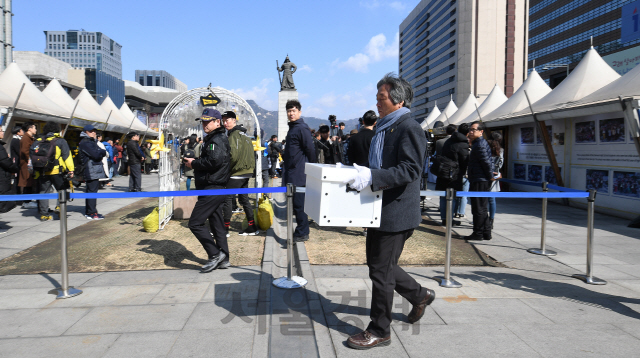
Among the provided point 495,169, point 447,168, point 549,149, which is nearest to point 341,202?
point 447,168

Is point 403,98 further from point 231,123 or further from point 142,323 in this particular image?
point 231,123

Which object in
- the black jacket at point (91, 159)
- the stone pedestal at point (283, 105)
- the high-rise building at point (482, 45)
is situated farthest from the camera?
the high-rise building at point (482, 45)

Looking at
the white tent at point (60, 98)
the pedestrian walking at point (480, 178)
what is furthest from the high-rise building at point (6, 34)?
the pedestrian walking at point (480, 178)

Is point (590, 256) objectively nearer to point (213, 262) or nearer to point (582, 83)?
point (213, 262)

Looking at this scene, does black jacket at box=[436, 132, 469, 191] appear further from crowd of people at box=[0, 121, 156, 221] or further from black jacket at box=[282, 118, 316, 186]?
crowd of people at box=[0, 121, 156, 221]

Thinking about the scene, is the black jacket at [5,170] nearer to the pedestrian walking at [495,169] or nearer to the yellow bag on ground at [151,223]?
the yellow bag on ground at [151,223]

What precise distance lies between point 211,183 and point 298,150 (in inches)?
72.5

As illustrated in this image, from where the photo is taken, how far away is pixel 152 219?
7637 mm

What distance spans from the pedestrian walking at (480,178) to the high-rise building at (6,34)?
95752 millimetres

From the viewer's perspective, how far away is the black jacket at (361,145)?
6910 mm

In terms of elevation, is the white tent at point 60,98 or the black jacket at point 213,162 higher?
the white tent at point 60,98

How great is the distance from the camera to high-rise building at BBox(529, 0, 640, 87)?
64.3 meters

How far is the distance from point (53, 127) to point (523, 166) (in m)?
13.2

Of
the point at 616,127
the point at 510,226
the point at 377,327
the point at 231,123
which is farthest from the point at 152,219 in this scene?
the point at 616,127
